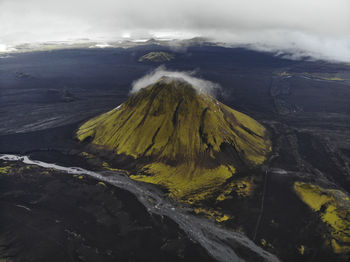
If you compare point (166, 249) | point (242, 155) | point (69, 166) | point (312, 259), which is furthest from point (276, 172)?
point (69, 166)

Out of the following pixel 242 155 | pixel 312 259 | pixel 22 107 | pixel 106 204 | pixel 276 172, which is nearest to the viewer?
pixel 312 259

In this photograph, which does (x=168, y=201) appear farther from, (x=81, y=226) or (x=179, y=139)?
(x=179, y=139)

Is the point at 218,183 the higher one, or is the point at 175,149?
the point at 175,149

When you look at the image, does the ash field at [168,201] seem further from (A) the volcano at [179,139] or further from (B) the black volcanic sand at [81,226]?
(A) the volcano at [179,139]

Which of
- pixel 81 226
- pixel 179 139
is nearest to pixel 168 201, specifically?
pixel 81 226

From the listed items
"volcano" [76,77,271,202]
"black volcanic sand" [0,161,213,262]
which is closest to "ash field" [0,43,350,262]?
"black volcanic sand" [0,161,213,262]

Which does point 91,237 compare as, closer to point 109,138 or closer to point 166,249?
point 166,249

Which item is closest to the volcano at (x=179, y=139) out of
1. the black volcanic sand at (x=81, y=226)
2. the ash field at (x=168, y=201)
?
the ash field at (x=168, y=201)
